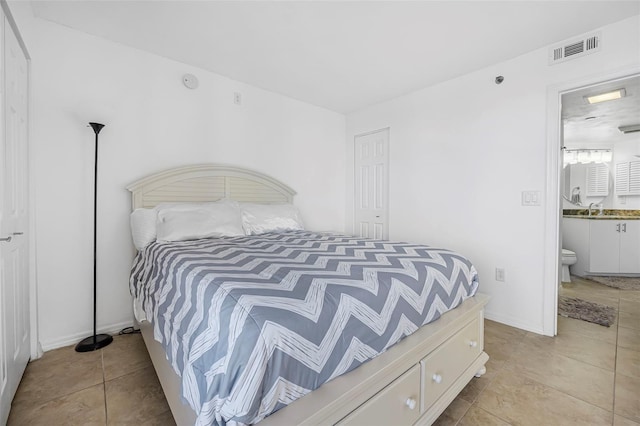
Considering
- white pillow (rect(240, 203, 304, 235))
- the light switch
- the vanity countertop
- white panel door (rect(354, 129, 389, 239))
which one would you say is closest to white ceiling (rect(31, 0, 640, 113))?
white panel door (rect(354, 129, 389, 239))

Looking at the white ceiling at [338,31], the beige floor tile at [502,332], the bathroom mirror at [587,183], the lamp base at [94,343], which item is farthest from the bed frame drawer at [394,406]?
the bathroom mirror at [587,183]

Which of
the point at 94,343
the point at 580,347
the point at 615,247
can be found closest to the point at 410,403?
the point at 580,347

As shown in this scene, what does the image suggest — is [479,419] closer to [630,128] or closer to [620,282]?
[620,282]

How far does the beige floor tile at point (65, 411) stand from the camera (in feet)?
4.63

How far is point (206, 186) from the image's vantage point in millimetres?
2875

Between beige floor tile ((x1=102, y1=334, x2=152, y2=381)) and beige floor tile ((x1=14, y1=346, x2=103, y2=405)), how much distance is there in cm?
5

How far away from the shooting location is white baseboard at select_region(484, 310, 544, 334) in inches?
97.0

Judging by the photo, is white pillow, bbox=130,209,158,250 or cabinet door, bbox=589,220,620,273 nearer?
white pillow, bbox=130,209,158,250

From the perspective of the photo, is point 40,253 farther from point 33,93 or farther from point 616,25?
point 616,25

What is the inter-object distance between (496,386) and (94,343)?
280cm

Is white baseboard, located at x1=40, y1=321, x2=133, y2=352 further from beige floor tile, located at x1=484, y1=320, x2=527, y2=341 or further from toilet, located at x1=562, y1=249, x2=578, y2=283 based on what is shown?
toilet, located at x1=562, y1=249, x2=578, y2=283

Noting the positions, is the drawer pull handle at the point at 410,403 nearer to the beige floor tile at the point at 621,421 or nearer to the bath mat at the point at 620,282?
the beige floor tile at the point at 621,421

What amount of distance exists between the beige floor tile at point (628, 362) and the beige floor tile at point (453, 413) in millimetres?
1205

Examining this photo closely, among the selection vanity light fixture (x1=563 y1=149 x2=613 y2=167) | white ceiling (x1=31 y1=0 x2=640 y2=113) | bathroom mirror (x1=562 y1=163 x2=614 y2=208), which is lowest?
bathroom mirror (x1=562 y1=163 x2=614 y2=208)
